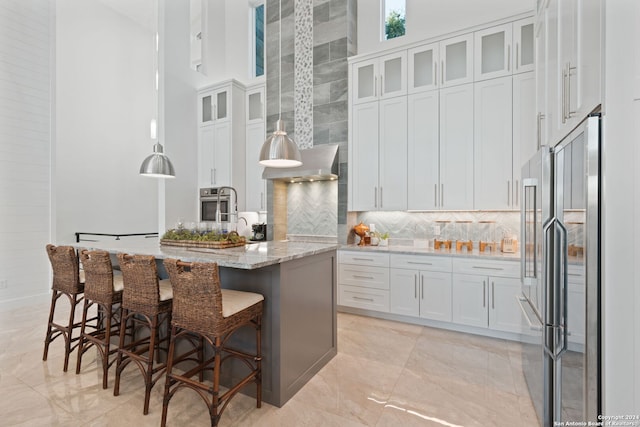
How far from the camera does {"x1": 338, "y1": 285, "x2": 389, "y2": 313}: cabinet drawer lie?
390 centimetres

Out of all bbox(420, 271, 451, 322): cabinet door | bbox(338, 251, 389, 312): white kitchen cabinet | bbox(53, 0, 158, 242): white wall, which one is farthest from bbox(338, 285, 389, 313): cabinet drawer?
bbox(53, 0, 158, 242): white wall

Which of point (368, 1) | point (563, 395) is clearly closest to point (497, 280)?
point (563, 395)

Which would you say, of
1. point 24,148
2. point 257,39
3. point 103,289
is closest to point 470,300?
point 103,289

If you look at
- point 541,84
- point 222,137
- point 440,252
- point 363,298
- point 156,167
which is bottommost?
point 363,298

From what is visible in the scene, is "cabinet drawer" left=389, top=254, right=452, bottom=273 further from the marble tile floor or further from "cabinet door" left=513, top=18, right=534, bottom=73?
"cabinet door" left=513, top=18, right=534, bottom=73

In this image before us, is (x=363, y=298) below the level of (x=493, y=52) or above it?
below

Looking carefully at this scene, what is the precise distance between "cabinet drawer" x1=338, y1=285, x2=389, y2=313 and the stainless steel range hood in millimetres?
1580

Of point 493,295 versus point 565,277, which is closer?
point 565,277

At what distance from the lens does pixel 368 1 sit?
4586 mm

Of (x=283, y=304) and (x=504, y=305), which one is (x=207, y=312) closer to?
(x=283, y=304)

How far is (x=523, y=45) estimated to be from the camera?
11.0ft

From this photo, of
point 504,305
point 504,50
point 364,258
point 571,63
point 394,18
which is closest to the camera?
point 571,63

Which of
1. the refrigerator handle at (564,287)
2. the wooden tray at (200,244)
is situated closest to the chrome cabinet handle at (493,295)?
the refrigerator handle at (564,287)

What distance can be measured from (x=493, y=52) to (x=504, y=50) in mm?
112
